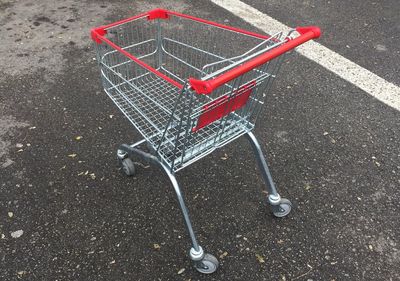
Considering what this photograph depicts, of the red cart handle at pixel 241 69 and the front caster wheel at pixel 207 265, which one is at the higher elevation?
the red cart handle at pixel 241 69

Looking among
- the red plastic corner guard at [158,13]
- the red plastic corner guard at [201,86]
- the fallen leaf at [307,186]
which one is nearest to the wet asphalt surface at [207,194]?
the fallen leaf at [307,186]

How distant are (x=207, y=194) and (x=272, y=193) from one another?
1.55 ft

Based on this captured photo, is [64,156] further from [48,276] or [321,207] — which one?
[321,207]

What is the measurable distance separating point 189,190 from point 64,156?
1037 millimetres

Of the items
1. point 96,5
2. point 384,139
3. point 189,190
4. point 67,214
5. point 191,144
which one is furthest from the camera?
point 96,5

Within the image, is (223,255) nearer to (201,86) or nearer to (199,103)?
(199,103)

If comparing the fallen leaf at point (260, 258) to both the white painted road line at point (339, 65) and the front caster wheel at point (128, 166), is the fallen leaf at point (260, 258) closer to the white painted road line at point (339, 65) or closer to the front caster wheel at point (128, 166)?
the front caster wheel at point (128, 166)

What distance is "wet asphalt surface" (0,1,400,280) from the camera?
7.16 feet

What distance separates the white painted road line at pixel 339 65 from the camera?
3.45 meters

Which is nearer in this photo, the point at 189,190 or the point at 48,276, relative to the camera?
the point at 48,276

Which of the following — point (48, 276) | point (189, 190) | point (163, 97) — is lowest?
point (48, 276)

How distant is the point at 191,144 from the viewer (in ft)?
6.87

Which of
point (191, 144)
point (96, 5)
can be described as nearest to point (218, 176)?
point (191, 144)

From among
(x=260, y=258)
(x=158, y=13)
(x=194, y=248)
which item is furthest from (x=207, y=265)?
(x=158, y=13)
